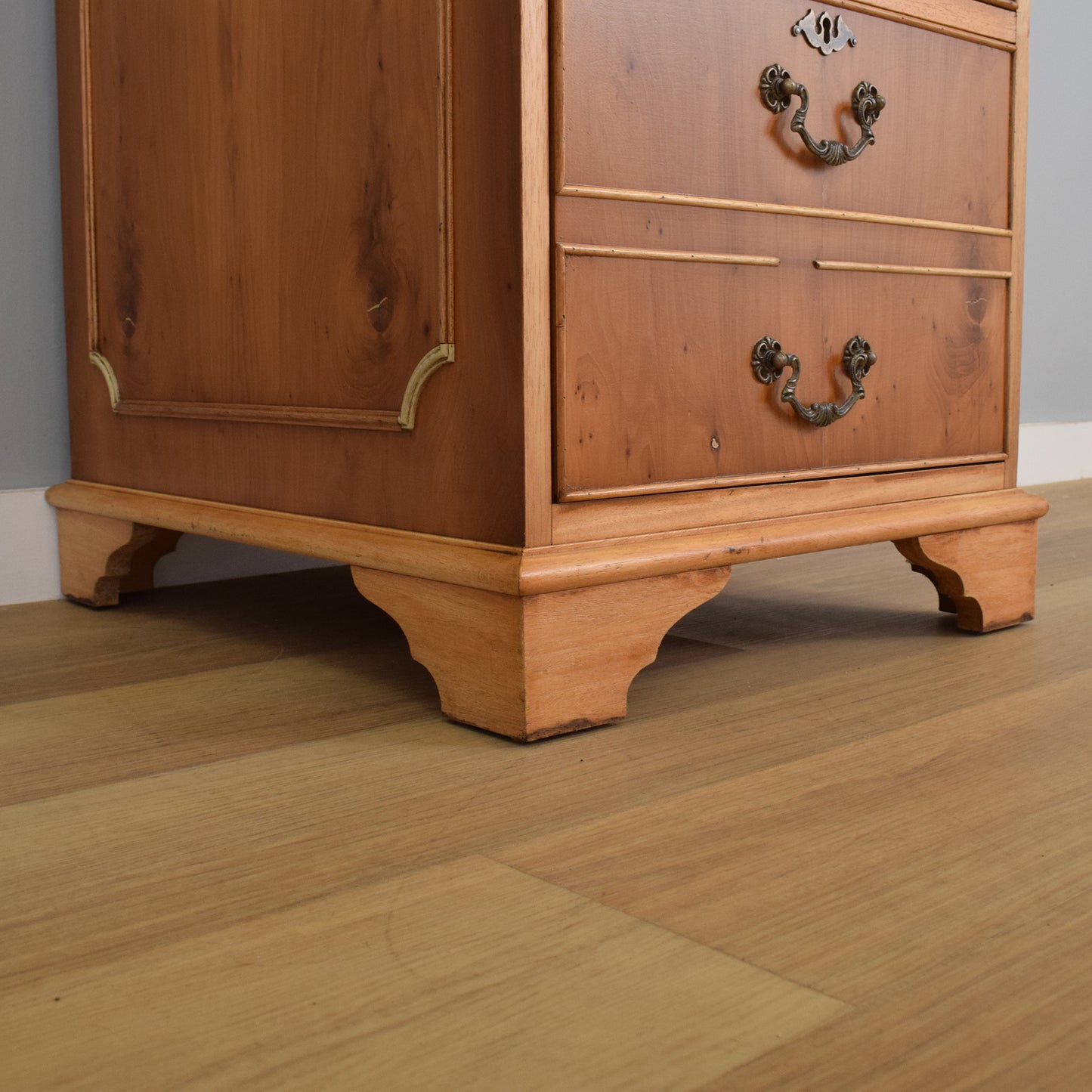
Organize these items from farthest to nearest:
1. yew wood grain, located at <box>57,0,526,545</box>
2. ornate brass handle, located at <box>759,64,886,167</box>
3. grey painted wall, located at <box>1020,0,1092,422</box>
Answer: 1. grey painted wall, located at <box>1020,0,1092,422</box>
2. ornate brass handle, located at <box>759,64,886,167</box>
3. yew wood grain, located at <box>57,0,526,545</box>

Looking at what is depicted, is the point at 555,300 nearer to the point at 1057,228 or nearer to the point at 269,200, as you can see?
the point at 269,200

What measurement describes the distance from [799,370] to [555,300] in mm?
293

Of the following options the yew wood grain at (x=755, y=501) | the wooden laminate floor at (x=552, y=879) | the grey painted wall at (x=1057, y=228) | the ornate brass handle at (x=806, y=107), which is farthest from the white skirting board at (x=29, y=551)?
the grey painted wall at (x=1057, y=228)

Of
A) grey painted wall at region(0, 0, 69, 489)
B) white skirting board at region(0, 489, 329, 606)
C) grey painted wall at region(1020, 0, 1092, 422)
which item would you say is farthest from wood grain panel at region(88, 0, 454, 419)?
grey painted wall at region(1020, 0, 1092, 422)

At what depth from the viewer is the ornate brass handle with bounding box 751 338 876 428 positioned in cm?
114

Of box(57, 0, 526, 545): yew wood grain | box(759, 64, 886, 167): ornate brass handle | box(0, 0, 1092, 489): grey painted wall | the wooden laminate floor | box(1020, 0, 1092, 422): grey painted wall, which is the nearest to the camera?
the wooden laminate floor

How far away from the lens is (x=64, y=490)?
1539mm

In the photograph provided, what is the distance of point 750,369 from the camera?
1130mm

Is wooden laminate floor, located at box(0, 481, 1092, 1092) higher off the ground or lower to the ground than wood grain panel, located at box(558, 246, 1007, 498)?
lower

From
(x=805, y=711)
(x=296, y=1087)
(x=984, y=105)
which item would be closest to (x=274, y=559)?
(x=805, y=711)

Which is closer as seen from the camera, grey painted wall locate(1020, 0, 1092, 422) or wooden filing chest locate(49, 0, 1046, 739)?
wooden filing chest locate(49, 0, 1046, 739)

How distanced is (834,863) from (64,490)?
3.67 ft

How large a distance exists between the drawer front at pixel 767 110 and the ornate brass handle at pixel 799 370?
5.1 inches

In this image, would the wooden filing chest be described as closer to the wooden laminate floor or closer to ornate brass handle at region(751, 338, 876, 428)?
ornate brass handle at region(751, 338, 876, 428)
